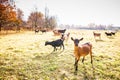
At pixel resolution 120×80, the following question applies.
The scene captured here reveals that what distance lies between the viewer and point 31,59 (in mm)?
13406

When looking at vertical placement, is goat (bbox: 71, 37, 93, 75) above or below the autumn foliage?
below

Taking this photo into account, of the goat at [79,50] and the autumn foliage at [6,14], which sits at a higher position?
the autumn foliage at [6,14]

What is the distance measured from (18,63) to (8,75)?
2069 millimetres

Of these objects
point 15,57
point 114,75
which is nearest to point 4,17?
point 15,57

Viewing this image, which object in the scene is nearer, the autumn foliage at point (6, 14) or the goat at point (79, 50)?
the goat at point (79, 50)

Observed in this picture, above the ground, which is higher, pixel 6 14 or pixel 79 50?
pixel 6 14

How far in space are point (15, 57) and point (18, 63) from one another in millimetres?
1712

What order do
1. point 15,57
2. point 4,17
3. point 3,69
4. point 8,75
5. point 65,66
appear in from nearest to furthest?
point 8,75
point 3,69
point 65,66
point 15,57
point 4,17

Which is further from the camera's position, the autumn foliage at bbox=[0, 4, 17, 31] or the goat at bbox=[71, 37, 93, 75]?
the autumn foliage at bbox=[0, 4, 17, 31]

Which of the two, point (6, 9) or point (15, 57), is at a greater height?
point (6, 9)

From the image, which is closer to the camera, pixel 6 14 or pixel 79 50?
pixel 79 50

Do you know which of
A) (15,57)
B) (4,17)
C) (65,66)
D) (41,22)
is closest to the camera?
(65,66)

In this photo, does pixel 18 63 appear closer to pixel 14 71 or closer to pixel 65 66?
pixel 14 71

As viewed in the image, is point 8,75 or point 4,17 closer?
point 8,75
